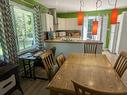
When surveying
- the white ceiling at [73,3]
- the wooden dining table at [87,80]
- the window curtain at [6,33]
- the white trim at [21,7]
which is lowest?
the wooden dining table at [87,80]

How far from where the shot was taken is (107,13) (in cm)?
573

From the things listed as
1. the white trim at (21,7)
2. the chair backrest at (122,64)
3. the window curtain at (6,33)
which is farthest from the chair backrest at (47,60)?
the white trim at (21,7)

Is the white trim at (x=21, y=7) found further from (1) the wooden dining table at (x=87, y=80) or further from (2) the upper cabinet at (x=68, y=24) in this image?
(2) the upper cabinet at (x=68, y=24)

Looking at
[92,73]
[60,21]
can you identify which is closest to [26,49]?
[92,73]

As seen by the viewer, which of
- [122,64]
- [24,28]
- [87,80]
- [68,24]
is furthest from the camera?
[68,24]

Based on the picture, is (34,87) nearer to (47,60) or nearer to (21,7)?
(47,60)

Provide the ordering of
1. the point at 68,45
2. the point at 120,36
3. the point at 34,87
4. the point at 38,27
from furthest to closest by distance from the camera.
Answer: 1. the point at 120,36
2. the point at 68,45
3. the point at 38,27
4. the point at 34,87

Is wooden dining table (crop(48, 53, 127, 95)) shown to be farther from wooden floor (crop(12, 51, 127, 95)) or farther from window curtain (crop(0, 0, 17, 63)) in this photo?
window curtain (crop(0, 0, 17, 63))

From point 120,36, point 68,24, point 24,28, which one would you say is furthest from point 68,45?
point 68,24

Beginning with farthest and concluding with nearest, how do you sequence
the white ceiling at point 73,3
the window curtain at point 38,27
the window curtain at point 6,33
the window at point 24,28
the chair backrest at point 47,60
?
the white ceiling at point 73,3
the window curtain at point 38,27
the window at point 24,28
the window curtain at point 6,33
the chair backrest at point 47,60

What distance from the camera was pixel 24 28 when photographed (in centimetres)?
351

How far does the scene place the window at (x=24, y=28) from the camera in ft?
10.3

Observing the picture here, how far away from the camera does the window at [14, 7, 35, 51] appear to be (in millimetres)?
3141

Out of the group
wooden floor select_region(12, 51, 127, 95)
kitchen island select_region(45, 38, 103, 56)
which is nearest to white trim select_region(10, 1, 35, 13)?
kitchen island select_region(45, 38, 103, 56)
